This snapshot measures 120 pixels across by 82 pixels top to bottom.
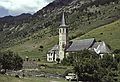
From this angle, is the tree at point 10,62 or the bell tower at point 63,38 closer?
the tree at point 10,62

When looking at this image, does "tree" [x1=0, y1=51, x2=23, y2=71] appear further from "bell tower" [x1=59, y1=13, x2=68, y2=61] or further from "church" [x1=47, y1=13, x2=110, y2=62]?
"bell tower" [x1=59, y1=13, x2=68, y2=61]

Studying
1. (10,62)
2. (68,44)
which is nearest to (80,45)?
(68,44)

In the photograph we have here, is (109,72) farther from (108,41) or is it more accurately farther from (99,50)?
(108,41)

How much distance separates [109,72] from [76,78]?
9090mm

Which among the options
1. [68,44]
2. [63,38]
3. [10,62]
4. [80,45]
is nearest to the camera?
[10,62]

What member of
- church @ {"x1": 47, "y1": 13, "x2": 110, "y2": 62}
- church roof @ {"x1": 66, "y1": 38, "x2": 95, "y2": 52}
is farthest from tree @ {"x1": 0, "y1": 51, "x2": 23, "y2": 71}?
church roof @ {"x1": 66, "y1": 38, "x2": 95, "y2": 52}

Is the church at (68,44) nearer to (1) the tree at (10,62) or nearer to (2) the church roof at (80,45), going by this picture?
(2) the church roof at (80,45)

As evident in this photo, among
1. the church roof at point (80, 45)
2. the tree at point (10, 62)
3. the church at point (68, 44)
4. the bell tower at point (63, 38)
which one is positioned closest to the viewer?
the tree at point (10, 62)

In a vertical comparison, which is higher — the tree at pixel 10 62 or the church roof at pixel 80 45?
the church roof at pixel 80 45

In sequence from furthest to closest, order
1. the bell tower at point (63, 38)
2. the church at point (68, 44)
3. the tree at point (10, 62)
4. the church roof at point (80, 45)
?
the bell tower at point (63, 38), the church roof at point (80, 45), the church at point (68, 44), the tree at point (10, 62)

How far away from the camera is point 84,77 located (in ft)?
304

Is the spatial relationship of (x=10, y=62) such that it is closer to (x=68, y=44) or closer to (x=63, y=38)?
(x=63, y=38)

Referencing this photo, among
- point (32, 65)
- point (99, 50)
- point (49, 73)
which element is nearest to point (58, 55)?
point (99, 50)

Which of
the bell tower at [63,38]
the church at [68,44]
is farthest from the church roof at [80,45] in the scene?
the bell tower at [63,38]
